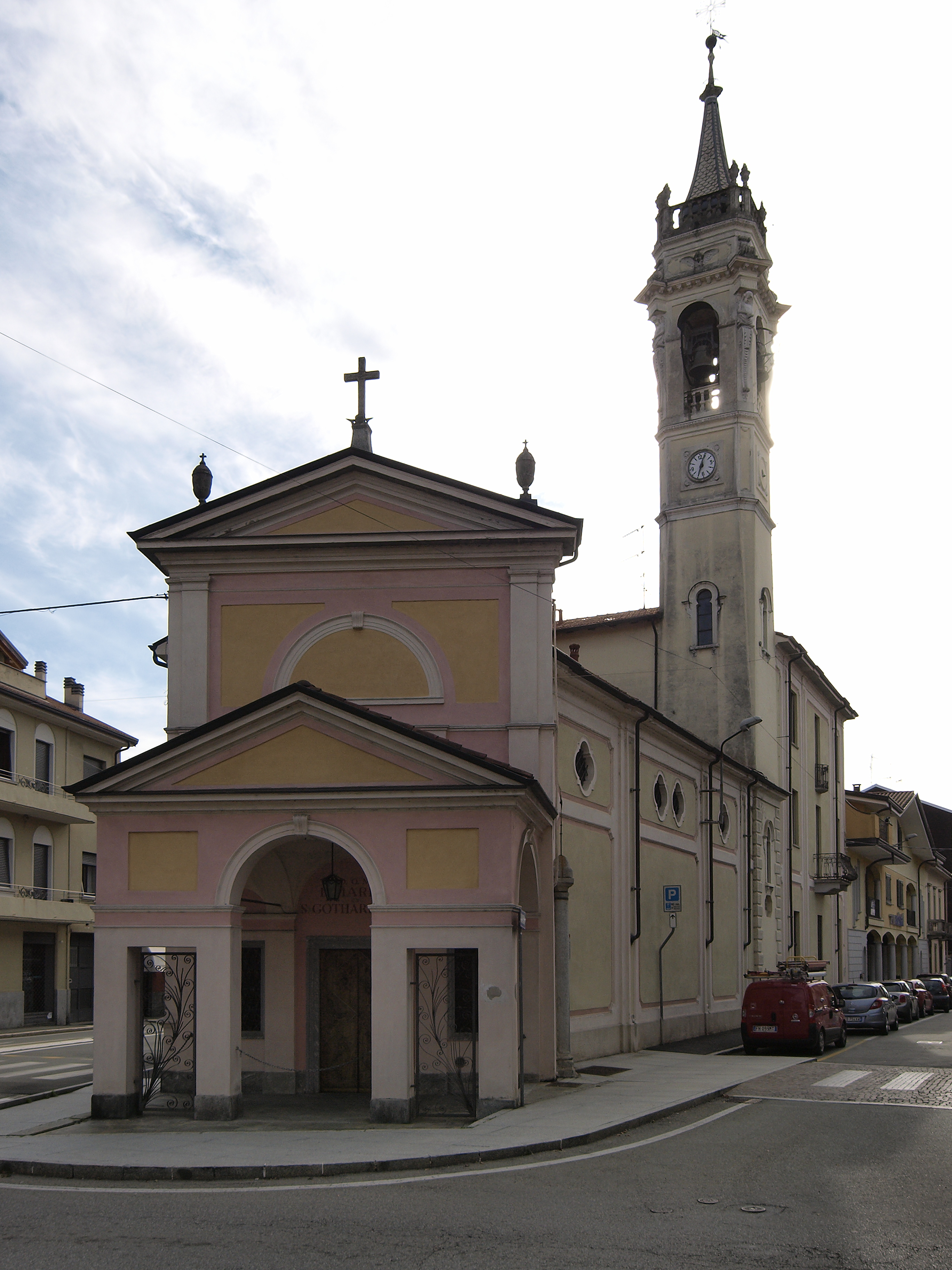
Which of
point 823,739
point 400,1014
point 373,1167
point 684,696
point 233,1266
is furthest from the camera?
point 823,739

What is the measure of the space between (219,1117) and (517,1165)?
4349 millimetres

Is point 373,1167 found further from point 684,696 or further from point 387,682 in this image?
point 684,696

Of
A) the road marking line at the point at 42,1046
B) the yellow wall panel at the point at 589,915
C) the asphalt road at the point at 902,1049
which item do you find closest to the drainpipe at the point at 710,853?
the asphalt road at the point at 902,1049

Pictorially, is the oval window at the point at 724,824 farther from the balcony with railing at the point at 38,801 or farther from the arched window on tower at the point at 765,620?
the balcony with railing at the point at 38,801

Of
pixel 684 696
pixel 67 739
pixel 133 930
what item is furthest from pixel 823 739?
pixel 133 930

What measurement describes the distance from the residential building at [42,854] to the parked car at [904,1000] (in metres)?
24.1

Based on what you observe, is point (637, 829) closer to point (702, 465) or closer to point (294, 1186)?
point (294, 1186)

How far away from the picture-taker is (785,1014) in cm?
2370

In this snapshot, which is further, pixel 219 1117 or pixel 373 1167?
pixel 219 1117

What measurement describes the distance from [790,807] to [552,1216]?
1383 inches

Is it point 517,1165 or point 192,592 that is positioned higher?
point 192,592

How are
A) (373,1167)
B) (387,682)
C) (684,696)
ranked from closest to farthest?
(373,1167), (387,682), (684,696)

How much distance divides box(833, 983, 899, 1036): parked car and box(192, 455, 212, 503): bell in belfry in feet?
68.6

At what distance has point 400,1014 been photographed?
46.1 feet
